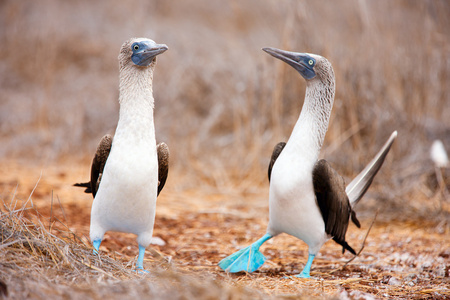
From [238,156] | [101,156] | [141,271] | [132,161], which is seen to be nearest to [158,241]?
[141,271]

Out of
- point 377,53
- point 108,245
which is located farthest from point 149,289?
point 377,53

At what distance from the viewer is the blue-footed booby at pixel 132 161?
3.06m

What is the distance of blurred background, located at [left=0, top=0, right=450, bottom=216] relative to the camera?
20.7 feet

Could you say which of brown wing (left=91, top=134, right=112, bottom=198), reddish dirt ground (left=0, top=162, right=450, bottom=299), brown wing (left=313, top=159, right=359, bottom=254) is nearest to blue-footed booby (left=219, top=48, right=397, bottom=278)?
brown wing (left=313, top=159, right=359, bottom=254)

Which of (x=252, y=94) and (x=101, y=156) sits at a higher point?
(x=252, y=94)

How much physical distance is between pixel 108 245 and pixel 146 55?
182 cm

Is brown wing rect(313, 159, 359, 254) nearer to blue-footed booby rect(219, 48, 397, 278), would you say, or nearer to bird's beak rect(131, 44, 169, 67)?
blue-footed booby rect(219, 48, 397, 278)

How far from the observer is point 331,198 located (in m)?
3.51

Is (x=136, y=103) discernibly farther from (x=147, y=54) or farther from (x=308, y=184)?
(x=308, y=184)

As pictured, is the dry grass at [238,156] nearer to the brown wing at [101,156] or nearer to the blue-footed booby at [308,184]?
the blue-footed booby at [308,184]

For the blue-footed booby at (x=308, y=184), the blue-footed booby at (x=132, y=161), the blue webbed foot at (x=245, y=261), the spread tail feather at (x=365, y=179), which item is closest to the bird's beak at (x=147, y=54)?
the blue-footed booby at (x=132, y=161)

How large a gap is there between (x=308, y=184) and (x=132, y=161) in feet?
4.01

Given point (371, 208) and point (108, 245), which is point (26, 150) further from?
point (371, 208)

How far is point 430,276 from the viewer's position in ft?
12.2
